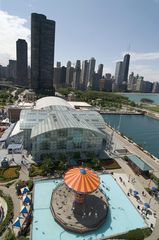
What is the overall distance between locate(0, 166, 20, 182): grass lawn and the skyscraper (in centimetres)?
16258

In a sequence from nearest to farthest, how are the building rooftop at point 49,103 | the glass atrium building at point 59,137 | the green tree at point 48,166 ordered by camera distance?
1. the green tree at point 48,166
2. the glass atrium building at point 59,137
3. the building rooftop at point 49,103

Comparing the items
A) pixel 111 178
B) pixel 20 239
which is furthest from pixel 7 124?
pixel 20 239

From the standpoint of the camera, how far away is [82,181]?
34.6m

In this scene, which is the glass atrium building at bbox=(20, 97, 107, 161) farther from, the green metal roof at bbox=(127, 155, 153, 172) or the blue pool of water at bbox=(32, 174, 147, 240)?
the blue pool of water at bbox=(32, 174, 147, 240)

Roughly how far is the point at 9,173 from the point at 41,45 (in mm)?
176068

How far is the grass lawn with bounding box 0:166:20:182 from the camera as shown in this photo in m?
45.1

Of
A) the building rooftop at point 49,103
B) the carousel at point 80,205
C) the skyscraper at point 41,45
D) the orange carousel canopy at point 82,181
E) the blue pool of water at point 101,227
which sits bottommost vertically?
the blue pool of water at point 101,227

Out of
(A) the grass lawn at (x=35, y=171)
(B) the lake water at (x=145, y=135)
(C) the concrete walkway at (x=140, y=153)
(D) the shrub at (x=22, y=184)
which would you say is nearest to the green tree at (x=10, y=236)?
(D) the shrub at (x=22, y=184)

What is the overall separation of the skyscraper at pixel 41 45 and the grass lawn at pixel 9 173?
16258cm

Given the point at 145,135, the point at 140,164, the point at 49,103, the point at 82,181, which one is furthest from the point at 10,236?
the point at 145,135

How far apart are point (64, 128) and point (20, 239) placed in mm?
30875

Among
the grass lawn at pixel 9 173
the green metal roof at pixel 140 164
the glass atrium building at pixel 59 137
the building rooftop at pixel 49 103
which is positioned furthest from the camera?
the building rooftop at pixel 49 103

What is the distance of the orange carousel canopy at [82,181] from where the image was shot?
3353cm

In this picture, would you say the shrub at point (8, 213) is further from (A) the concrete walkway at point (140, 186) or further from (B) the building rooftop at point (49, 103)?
(B) the building rooftop at point (49, 103)
